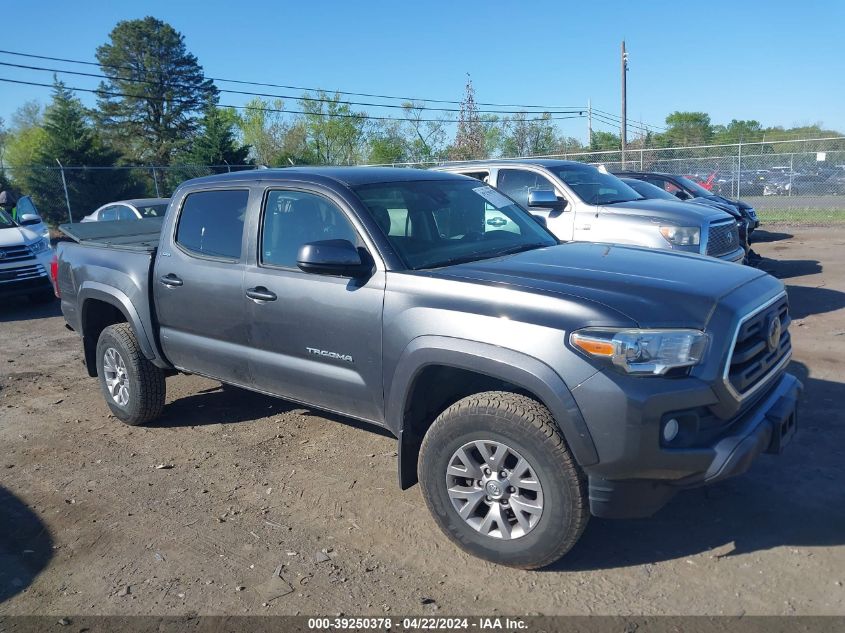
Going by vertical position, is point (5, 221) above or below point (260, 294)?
above

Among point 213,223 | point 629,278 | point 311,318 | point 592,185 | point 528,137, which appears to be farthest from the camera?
point 528,137

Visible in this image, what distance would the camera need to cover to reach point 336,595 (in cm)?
339

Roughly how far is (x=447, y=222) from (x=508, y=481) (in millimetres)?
1794

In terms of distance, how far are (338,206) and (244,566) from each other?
2071mm

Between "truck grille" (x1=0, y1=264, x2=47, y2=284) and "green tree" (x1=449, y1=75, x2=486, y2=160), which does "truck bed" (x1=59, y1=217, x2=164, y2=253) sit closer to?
"truck grille" (x1=0, y1=264, x2=47, y2=284)

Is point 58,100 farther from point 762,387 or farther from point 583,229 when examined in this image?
point 762,387

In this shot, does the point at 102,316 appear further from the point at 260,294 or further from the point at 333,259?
the point at 333,259

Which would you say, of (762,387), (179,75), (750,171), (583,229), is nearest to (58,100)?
(179,75)

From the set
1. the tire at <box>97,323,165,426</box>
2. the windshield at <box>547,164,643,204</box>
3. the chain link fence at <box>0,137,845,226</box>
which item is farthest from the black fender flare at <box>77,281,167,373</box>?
the chain link fence at <box>0,137,845,226</box>

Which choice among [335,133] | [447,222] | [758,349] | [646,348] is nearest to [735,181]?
[447,222]

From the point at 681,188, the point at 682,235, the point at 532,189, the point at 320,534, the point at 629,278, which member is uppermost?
the point at 532,189

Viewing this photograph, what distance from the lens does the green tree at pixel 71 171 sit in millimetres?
26109

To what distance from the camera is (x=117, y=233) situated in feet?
21.8

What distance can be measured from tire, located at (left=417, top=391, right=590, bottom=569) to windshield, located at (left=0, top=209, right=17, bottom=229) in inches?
436
